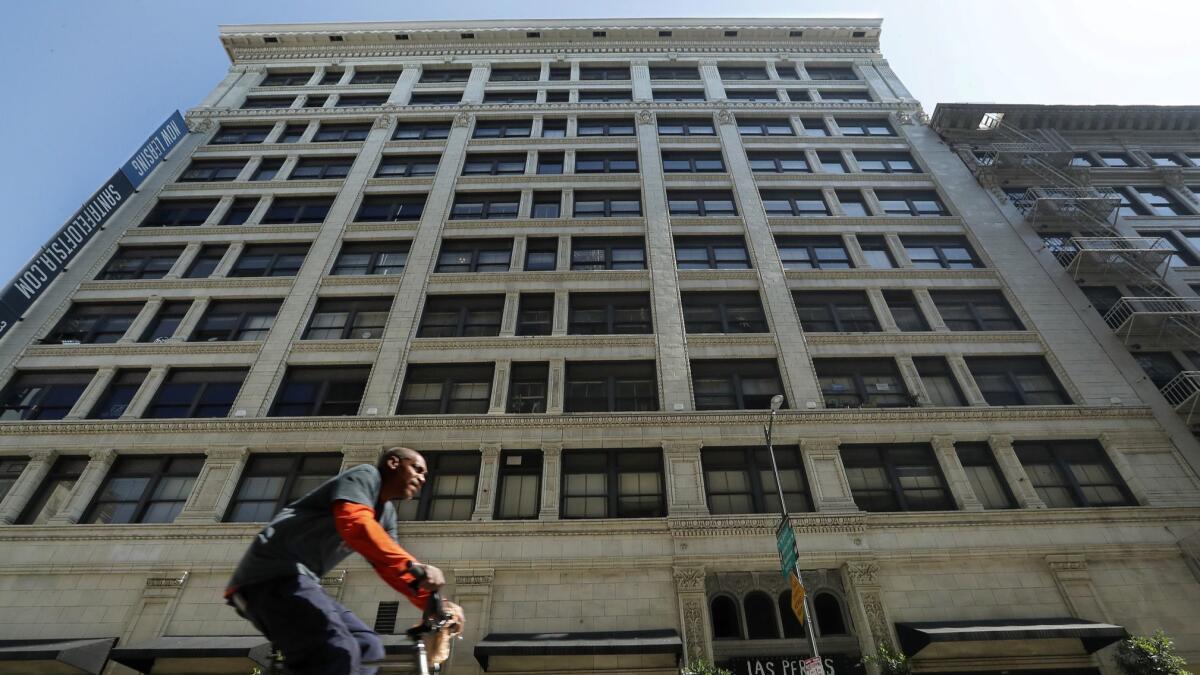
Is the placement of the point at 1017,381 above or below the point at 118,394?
above

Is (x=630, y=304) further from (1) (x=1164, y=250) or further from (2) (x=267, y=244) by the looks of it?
(1) (x=1164, y=250)

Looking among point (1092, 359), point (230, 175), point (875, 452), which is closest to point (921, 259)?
point (1092, 359)

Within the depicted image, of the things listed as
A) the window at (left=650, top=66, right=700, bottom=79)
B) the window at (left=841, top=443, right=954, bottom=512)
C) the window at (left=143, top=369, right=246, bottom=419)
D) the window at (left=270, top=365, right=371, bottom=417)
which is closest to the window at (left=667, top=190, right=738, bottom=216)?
the window at (left=841, top=443, right=954, bottom=512)

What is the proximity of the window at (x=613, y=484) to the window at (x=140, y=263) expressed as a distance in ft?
70.1

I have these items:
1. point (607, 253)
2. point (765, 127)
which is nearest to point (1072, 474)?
point (607, 253)

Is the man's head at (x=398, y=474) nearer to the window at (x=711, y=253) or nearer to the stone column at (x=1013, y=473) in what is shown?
the stone column at (x=1013, y=473)

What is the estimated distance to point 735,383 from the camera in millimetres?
22297

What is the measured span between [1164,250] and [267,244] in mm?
39076

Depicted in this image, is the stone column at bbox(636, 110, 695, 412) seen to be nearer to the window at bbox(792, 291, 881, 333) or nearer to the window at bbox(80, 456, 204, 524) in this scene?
the window at bbox(792, 291, 881, 333)

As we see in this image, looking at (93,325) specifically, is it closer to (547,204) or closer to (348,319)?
(348,319)

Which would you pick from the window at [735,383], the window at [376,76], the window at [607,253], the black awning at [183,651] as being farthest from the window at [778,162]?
the black awning at [183,651]

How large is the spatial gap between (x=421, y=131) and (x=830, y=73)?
2690 cm

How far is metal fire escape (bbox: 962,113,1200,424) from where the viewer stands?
22.8m

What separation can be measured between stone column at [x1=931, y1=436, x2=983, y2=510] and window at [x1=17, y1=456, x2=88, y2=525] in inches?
1126
